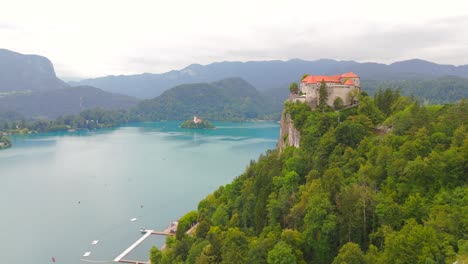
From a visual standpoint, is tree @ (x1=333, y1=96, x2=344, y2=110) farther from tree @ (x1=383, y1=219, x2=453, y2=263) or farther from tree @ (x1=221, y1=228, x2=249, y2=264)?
tree @ (x1=383, y1=219, x2=453, y2=263)

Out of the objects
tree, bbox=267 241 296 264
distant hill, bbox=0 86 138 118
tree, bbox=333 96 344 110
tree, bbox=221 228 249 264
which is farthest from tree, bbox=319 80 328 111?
distant hill, bbox=0 86 138 118

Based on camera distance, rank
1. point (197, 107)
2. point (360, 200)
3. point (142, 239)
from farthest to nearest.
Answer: point (197, 107) < point (142, 239) < point (360, 200)

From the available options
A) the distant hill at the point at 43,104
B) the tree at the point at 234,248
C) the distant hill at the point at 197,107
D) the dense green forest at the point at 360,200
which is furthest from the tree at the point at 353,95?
the distant hill at the point at 43,104

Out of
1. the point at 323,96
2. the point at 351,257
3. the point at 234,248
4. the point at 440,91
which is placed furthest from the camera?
the point at 440,91

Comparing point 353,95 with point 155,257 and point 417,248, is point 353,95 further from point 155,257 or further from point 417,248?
point 417,248

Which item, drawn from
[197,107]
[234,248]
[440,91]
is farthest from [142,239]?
[197,107]

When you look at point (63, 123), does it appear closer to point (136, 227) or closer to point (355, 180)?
point (136, 227)

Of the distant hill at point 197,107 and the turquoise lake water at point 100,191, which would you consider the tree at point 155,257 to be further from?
the distant hill at point 197,107

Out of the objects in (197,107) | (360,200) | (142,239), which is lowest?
(142,239)
